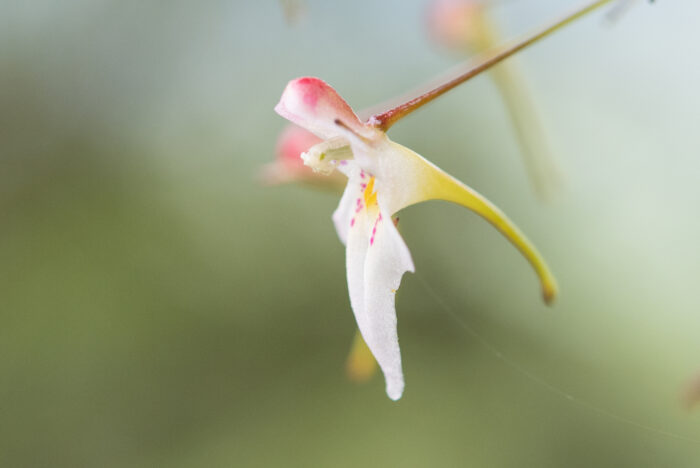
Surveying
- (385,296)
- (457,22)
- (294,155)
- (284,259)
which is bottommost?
(385,296)

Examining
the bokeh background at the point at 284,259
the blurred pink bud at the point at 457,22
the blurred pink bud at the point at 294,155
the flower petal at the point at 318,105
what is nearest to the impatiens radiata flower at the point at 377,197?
the flower petal at the point at 318,105

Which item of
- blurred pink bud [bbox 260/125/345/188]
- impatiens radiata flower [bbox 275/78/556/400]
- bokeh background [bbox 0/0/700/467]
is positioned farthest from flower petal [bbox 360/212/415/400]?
bokeh background [bbox 0/0/700/467]

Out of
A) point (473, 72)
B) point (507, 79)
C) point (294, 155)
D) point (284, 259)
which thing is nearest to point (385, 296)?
point (473, 72)

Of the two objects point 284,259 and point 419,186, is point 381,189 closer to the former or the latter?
point 419,186

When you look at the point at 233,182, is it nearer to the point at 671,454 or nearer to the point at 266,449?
the point at 266,449

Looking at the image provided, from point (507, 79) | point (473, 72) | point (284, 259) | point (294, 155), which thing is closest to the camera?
point (473, 72)

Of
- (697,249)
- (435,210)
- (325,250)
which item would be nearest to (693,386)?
(697,249)

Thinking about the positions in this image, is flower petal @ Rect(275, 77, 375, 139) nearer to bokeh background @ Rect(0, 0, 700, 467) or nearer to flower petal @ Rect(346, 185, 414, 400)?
flower petal @ Rect(346, 185, 414, 400)
